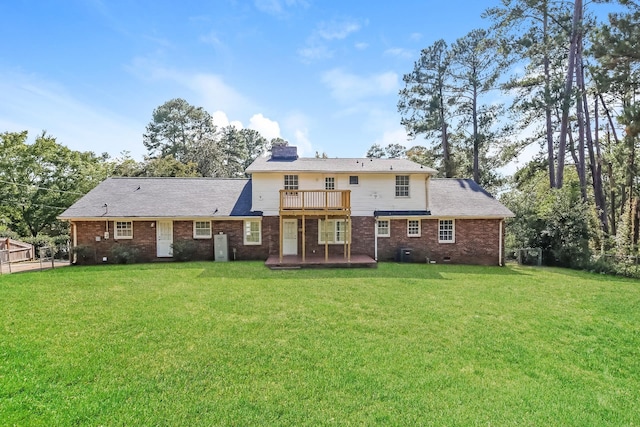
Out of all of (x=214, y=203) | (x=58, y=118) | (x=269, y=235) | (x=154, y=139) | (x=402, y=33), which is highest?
(x=154, y=139)

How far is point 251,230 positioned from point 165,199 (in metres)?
5.03

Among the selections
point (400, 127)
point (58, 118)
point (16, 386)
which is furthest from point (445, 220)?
point (58, 118)

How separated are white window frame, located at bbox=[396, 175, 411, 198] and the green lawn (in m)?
7.91

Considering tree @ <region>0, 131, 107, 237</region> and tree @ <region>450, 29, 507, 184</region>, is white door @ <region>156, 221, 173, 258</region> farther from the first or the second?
tree @ <region>450, 29, 507, 184</region>

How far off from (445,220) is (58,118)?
1963 cm

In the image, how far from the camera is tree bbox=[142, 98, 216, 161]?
40.3m

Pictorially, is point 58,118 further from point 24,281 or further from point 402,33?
point 402,33

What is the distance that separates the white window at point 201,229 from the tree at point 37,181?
1573 centimetres

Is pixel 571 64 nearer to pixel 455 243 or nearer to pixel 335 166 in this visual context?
pixel 455 243

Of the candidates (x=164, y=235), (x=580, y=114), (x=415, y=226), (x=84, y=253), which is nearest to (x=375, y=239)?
(x=415, y=226)

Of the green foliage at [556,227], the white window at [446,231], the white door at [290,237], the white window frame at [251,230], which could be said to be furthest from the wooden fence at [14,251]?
the green foliage at [556,227]

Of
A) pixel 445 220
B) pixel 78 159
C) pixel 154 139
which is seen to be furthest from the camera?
pixel 154 139

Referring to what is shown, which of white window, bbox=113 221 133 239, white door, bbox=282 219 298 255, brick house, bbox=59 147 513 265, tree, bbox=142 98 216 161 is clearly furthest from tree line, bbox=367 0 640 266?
tree, bbox=142 98 216 161

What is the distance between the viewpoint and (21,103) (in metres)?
14.7
